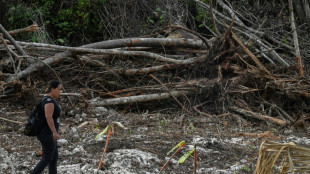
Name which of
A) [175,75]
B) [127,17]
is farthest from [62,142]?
[127,17]

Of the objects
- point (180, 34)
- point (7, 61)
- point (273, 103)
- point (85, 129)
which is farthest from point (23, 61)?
point (273, 103)

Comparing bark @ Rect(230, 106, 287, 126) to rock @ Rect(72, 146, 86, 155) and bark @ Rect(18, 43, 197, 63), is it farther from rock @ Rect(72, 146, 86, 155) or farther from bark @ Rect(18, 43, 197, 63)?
rock @ Rect(72, 146, 86, 155)

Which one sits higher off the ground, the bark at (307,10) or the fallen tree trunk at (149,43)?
the bark at (307,10)

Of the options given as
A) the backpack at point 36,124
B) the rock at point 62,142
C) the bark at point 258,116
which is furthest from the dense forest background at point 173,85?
the backpack at point 36,124

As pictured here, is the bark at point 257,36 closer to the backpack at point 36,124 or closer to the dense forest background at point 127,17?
the dense forest background at point 127,17

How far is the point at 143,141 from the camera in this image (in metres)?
6.14

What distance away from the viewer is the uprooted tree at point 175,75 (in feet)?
26.6

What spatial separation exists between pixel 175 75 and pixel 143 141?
2.99m

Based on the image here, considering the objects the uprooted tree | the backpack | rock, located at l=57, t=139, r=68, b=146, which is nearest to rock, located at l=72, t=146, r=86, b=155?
rock, located at l=57, t=139, r=68, b=146

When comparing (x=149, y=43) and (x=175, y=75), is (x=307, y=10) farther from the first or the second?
(x=149, y=43)

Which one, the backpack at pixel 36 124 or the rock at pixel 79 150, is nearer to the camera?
the backpack at pixel 36 124

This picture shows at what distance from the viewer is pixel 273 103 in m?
8.28

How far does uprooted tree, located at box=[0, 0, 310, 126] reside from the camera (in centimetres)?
809

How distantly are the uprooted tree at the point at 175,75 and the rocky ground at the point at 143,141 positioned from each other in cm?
35
